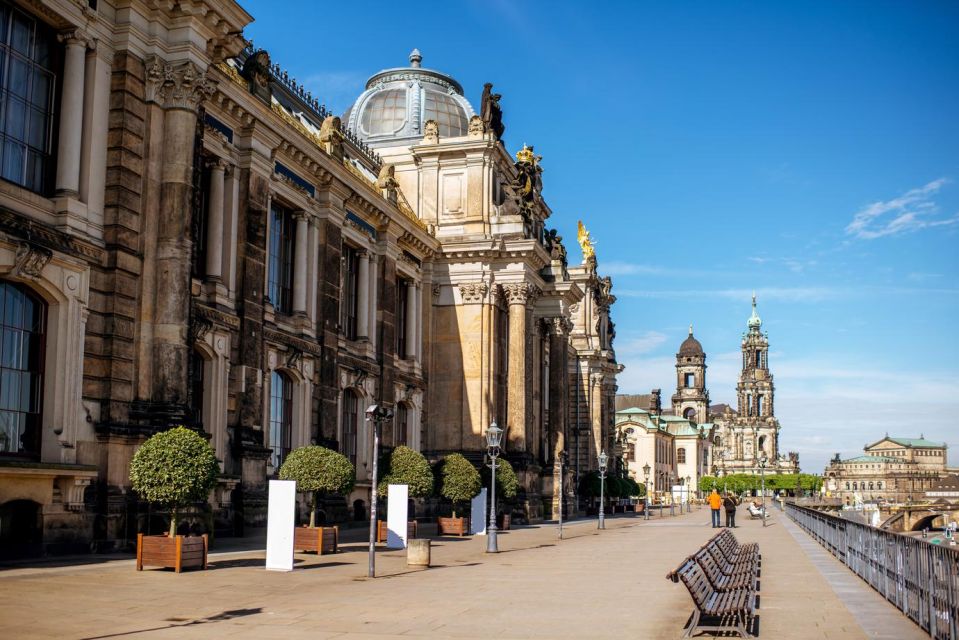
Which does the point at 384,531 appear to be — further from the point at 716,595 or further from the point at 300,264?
the point at 716,595

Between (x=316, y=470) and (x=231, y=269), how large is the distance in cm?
808

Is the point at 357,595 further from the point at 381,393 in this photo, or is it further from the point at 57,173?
the point at 381,393

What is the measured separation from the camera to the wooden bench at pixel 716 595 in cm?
1295

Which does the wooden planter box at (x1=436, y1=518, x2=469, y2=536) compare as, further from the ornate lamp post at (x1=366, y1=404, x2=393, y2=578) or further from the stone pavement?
the ornate lamp post at (x1=366, y1=404, x2=393, y2=578)

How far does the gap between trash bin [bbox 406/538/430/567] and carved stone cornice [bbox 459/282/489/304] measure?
28.7 metres

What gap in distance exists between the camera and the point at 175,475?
20.9 metres

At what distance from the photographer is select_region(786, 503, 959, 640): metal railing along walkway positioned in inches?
489

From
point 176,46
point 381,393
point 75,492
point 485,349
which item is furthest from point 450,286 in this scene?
point 75,492

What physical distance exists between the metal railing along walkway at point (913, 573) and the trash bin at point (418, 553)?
31.6ft

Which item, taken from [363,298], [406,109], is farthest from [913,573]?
[406,109]

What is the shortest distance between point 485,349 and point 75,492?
3051 centimetres

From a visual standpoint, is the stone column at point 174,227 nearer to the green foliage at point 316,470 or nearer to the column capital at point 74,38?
the column capital at point 74,38

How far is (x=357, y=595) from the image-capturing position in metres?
17.8

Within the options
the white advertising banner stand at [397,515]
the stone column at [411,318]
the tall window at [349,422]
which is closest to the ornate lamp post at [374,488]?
the white advertising banner stand at [397,515]
